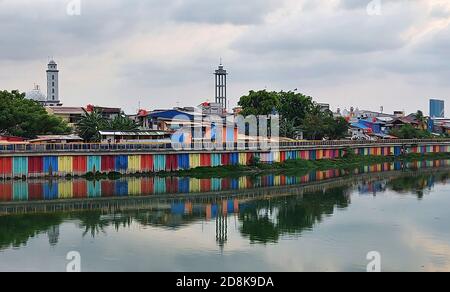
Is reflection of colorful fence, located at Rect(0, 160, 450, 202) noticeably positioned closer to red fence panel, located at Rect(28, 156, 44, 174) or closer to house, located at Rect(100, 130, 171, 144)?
red fence panel, located at Rect(28, 156, 44, 174)

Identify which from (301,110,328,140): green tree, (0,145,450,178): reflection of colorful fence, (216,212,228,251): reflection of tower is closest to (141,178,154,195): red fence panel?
(0,145,450,178): reflection of colorful fence

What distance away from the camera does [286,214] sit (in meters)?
34.5

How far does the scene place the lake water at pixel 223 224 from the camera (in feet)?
78.5

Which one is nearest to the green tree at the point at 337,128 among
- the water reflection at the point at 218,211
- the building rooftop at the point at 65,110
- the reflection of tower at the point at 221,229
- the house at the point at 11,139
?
the water reflection at the point at 218,211

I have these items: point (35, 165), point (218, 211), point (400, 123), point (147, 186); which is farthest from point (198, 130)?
point (400, 123)

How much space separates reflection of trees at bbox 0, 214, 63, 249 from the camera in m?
27.5

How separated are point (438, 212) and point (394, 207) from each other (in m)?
2.65

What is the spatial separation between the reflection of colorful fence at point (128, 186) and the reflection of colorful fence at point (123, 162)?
1389mm

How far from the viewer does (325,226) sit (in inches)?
1212

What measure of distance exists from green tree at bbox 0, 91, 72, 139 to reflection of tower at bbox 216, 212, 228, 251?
25.8 metres

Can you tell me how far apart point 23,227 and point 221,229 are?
371 inches

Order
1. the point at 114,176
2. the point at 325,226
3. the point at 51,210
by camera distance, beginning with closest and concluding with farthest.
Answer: the point at 325,226 < the point at 51,210 < the point at 114,176
